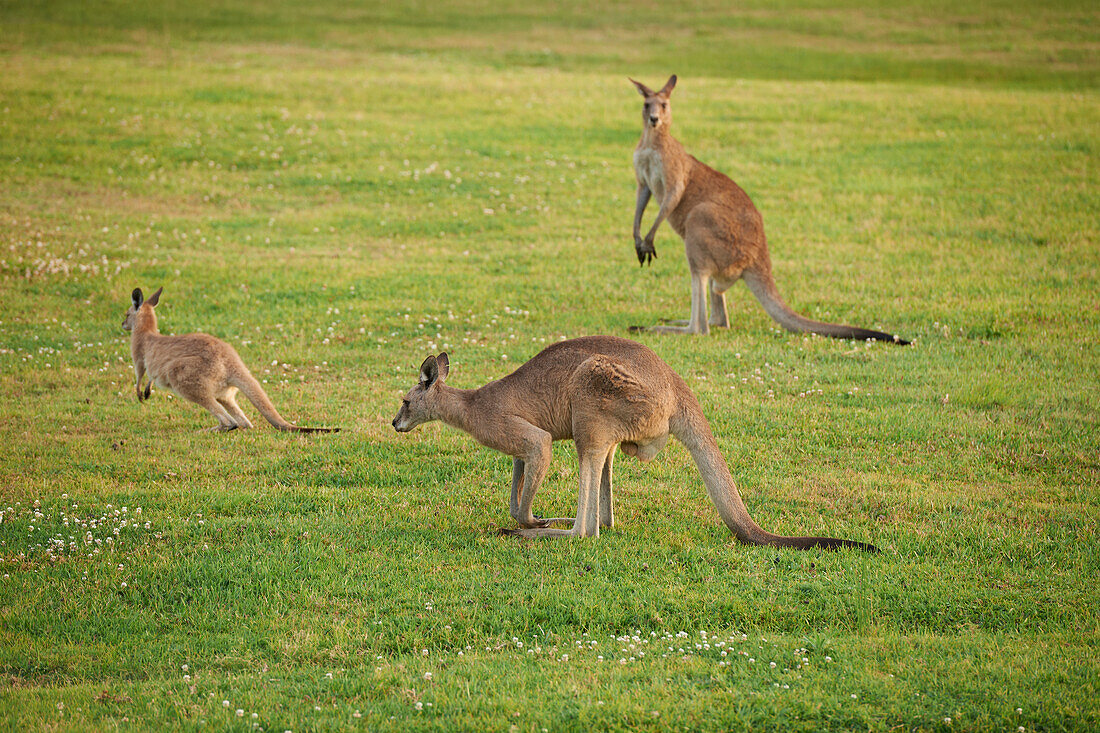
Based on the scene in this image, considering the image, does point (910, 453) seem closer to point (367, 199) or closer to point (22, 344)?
point (22, 344)

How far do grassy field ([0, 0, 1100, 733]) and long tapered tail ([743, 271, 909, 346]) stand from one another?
190mm

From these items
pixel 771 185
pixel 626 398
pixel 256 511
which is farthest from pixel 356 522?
pixel 771 185

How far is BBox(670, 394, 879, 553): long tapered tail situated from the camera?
239 inches

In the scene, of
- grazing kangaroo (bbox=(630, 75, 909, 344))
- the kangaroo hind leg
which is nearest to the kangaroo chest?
grazing kangaroo (bbox=(630, 75, 909, 344))

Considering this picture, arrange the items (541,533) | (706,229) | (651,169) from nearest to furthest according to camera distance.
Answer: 1. (541,533)
2. (706,229)
3. (651,169)

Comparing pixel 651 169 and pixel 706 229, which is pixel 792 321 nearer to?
pixel 706 229

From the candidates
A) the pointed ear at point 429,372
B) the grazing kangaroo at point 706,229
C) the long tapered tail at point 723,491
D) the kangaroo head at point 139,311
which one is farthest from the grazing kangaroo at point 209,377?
the grazing kangaroo at point 706,229

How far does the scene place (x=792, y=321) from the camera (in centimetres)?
1097

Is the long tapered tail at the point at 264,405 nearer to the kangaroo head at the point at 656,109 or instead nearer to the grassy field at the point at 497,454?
the grassy field at the point at 497,454

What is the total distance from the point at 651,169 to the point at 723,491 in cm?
643

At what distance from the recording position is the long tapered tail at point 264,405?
8.49 m

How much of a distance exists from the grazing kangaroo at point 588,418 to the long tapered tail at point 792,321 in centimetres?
463

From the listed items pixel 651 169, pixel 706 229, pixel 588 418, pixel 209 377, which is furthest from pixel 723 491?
pixel 651 169

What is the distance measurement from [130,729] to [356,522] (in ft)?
8.19
